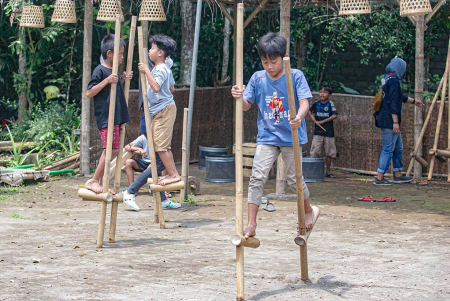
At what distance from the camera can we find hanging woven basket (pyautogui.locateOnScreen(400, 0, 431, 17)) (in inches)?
346

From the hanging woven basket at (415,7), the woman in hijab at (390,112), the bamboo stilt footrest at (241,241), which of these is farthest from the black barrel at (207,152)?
the bamboo stilt footrest at (241,241)

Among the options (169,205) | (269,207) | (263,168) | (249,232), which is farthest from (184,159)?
(249,232)

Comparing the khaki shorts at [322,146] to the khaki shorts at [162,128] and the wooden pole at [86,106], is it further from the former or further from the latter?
the khaki shorts at [162,128]

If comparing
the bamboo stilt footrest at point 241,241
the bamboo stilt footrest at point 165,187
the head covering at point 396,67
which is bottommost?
the bamboo stilt footrest at point 241,241

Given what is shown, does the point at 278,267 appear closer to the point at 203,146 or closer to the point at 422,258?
the point at 422,258

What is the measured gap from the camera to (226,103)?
14.0 m

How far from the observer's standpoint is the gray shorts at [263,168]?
534 cm

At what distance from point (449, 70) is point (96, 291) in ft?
25.0

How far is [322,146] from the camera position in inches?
471

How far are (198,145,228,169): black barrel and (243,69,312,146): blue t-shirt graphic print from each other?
6.89 metres

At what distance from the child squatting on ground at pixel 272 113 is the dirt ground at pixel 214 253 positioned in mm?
594

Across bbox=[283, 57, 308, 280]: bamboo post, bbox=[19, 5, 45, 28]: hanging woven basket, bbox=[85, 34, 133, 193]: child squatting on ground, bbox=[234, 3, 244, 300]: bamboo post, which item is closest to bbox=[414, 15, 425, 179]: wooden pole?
bbox=[85, 34, 133, 193]: child squatting on ground

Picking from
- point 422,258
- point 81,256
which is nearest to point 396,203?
point 422,258

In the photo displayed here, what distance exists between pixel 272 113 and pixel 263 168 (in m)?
Result: 0.43
